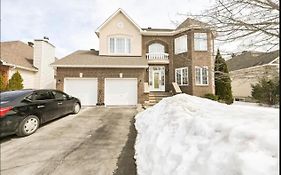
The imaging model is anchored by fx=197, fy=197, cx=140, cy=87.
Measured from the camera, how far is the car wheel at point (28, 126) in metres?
6.80

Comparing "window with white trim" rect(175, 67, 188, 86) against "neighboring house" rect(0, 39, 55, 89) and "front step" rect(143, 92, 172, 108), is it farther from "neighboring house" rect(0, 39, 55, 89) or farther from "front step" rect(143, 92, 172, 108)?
"neighboring house" rect(0, 39, 55, 89)

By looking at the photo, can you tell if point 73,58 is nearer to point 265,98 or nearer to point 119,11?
point 119,11

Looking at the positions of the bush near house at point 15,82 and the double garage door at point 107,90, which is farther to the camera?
the bush near house at point 15,82

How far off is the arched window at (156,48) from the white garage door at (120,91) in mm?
5520

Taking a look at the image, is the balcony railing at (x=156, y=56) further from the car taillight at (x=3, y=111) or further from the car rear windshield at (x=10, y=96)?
the car taillight at (x=3, y=111)

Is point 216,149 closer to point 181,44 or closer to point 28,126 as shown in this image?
point 28,126

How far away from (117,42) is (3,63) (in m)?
10.2

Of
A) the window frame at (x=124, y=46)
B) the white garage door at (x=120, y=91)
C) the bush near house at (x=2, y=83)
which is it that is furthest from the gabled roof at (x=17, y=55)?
the white garage door at (x=120, y=91)

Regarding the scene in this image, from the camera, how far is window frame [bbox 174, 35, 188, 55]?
64.3 ft

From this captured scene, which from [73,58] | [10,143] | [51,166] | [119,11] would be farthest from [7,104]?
[119,11]

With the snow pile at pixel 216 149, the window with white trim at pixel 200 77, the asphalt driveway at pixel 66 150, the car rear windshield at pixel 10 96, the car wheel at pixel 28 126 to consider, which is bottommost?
the asphalt driveway at pixel 66 150

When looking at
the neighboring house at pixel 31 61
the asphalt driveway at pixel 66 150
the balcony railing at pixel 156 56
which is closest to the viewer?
the asphalt driveway at pixel 66 150

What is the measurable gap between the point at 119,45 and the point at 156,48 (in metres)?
3.99

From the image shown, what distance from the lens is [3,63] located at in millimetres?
16859
